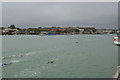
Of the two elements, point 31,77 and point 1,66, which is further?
point 1,66

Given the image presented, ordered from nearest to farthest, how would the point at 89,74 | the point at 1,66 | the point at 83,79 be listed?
the point at 83,79 → the point at 89,74 → the point at 1,66

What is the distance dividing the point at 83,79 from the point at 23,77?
6.42 m

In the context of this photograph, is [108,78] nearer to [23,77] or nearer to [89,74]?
[89,74]

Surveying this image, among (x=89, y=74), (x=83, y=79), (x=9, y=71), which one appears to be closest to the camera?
(x=83, y=79)

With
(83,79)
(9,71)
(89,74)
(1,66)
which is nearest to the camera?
(83,79)

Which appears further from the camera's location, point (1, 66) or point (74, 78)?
point (1, 66)

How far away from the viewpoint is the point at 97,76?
1756cm

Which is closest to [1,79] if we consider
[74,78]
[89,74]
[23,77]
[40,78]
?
[23,77]

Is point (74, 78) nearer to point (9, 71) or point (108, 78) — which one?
point (108, 78)

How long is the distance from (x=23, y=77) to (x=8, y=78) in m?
1.74

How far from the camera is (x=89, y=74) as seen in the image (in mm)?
18391

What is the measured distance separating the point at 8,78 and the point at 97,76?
32.2ft

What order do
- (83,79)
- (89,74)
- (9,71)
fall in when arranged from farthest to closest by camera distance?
(9,71) → (89,74) → (83,79)

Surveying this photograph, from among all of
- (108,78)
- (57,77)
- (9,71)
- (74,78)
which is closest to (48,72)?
(57,77)
